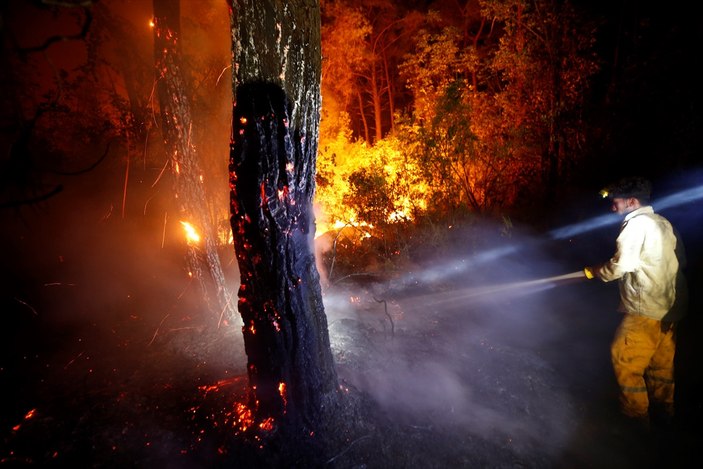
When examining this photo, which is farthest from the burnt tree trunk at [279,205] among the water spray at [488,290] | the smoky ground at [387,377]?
the water spray at [488,290]

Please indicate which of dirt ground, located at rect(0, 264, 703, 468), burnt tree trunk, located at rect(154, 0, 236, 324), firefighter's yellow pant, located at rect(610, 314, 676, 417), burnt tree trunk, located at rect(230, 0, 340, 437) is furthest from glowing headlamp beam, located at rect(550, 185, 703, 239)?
burnt tree trunk, located at rect(154, 0, 236, 324)

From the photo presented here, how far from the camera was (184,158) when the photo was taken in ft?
18.1

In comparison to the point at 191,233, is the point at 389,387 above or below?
below

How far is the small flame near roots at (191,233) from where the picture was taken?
576 cm

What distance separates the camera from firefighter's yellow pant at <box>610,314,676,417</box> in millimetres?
4004

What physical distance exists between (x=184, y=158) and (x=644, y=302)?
6.78m

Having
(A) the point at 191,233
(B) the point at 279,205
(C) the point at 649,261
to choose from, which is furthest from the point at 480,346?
(A) the point at 191,233

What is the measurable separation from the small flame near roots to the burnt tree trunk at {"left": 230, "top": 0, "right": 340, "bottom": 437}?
3.19 meters

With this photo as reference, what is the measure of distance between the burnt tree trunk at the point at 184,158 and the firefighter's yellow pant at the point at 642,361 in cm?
580

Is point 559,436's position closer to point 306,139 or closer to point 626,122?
point 306,139

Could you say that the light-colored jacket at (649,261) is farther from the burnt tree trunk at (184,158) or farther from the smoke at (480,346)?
the burnt tree trunk at (184,158)

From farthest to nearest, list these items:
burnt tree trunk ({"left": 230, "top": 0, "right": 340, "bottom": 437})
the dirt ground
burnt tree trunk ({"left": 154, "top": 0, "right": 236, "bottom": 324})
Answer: burnt tree trunk ({"left": 154, "top": 0, "right": 236, "bottom": 324}), the dirt ground, burnt tree trunk ({"left": 230, "top": 0, "right": 340, "bottom": 437})

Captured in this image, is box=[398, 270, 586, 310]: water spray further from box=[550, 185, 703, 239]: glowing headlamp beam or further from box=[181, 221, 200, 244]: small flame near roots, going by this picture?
box=[181, 221, 200, 244]: small flame near roots

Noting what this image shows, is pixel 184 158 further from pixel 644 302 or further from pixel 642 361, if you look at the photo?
pixel 642 361
